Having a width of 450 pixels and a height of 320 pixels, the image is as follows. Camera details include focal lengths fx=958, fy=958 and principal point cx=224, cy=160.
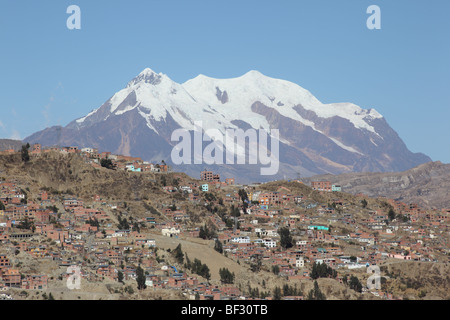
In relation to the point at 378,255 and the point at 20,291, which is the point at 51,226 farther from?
the point at 378,255

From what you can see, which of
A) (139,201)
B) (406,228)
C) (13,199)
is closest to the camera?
(13,199)

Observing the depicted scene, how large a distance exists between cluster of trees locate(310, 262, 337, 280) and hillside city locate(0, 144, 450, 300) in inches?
5.0

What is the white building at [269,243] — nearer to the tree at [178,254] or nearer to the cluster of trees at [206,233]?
the cluster of trees at [206,233]

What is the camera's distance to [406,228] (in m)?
131

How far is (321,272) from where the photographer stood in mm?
99438

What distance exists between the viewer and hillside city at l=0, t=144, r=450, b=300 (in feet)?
298

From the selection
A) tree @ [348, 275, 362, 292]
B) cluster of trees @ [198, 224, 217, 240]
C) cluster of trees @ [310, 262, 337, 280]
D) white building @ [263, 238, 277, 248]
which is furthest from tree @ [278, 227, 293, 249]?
tree @ [348, 275, 362, 292]

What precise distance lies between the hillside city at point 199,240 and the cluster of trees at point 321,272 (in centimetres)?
13

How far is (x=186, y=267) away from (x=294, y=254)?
1567 cm

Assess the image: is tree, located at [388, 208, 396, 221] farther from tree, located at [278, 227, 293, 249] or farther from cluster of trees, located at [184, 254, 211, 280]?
cluster of trees, located at [184, 254, 211, 280]

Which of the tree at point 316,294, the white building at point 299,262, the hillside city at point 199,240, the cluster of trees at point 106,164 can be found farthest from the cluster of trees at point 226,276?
the cluster of trees at point 106,164

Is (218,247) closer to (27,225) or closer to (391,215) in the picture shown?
(27,225)
